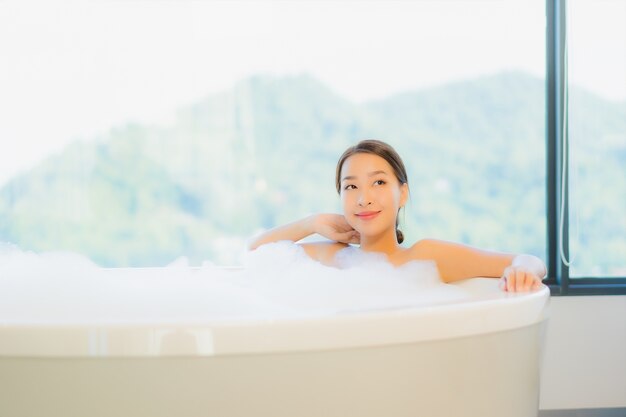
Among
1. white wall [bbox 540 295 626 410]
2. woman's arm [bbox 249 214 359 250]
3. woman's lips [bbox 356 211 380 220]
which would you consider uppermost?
woman's lips [bbox 356 211 380 220]

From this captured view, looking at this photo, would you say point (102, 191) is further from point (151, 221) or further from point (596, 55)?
point (596, 55)

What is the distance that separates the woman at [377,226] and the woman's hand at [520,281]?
251mm

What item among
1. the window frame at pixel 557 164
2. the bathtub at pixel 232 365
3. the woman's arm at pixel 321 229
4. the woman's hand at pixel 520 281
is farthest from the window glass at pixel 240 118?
the bathtub at pixel 232 365

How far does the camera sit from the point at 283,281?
5.81ft

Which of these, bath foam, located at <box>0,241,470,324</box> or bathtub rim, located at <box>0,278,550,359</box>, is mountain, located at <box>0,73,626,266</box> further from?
bathtub rim, located at <box>0,278,550,359</box>

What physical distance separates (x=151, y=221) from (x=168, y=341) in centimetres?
195

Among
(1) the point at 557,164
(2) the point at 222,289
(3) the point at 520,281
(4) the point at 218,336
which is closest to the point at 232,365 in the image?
(4) the point at 218,336

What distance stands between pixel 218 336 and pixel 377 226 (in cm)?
98

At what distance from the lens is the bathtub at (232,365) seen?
98 cm

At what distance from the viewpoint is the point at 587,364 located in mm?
2406

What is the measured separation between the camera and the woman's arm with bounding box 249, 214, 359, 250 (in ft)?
6.71

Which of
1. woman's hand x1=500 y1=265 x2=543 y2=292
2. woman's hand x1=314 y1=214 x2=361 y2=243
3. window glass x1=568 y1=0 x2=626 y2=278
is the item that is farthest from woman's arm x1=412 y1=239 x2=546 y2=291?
window glass x1=568 y1=0 x2=626 y2=278

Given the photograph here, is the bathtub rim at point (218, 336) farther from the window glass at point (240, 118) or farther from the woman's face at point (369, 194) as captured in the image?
the window glass at point (240, 118)

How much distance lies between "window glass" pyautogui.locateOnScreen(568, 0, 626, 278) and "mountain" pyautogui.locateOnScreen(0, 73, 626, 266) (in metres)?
0.27
